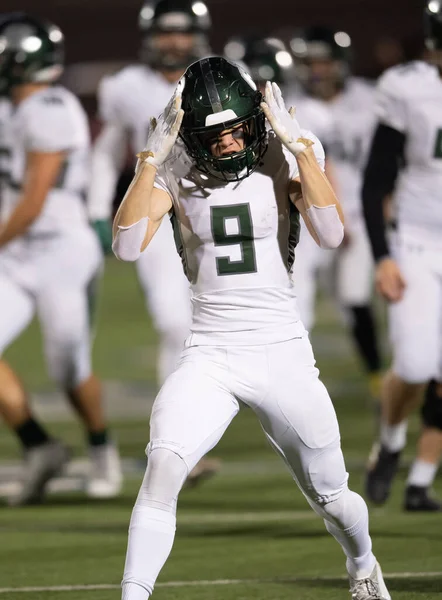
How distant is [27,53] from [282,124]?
2640 mm

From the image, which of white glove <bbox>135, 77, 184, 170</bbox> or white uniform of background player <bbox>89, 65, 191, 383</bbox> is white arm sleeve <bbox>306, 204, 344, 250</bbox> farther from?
white uniform of background player <bbox>89, 65, 191, 383</bbox>

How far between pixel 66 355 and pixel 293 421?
8.28 ft

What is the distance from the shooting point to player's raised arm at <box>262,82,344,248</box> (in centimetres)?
381

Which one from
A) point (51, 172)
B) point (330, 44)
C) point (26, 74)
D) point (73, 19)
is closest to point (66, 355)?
point (51, 172)

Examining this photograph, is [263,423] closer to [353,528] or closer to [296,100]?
[353,528]

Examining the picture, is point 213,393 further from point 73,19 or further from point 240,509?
point 73,19

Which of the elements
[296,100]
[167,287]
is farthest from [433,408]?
[296,100]

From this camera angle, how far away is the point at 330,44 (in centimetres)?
827

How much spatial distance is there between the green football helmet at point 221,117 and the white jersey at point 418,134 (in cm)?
158

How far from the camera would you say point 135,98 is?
6883 mm

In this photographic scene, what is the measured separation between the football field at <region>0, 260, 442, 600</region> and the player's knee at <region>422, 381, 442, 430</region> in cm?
36

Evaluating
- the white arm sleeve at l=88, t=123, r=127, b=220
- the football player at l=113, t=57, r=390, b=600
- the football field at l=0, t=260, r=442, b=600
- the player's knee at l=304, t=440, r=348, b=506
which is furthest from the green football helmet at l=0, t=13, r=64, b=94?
the player's knee at l=304, t=440, r=348, b=506

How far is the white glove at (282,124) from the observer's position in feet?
12.5

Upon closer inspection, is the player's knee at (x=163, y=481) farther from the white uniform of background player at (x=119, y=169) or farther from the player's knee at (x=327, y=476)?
the white uniform of background player at (x=119, y=169)
